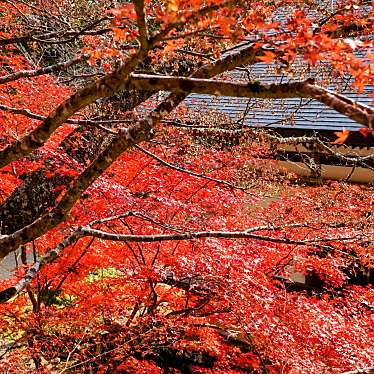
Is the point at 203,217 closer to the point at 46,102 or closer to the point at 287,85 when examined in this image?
the point at 46,102

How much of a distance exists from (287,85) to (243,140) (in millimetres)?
6663

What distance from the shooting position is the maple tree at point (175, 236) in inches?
155

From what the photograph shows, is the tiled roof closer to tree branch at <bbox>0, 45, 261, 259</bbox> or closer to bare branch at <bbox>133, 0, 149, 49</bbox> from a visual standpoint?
tree branch at <bbox>0, 45, 261, 259</bbox>

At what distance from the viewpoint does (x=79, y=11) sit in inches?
303

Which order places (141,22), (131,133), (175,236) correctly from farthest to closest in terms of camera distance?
(175,236) < (131,133) < (141,22)

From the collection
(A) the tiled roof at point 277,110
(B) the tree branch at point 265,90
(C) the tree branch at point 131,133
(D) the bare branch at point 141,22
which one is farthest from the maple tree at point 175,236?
(A) the tiled roof at point 277,110

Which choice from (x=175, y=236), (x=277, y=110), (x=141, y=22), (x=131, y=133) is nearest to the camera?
(x=141, y=22)

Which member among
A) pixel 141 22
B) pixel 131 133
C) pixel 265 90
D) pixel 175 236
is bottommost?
pixel 175 236

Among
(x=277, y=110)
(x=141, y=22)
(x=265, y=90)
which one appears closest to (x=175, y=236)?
(x=265, y=90)

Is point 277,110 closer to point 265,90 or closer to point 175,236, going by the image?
point 175,236

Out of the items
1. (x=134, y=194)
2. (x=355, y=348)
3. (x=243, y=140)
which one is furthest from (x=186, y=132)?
(x=355, y=348)

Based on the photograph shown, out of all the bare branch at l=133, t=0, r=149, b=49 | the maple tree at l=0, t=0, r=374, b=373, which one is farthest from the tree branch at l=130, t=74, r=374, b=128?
the maple tree at l=0, t=0, r=374, b=373

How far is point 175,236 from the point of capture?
12.2 feet

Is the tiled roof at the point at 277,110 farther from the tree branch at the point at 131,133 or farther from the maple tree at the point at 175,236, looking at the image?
the tree branch at the point at 131,133
